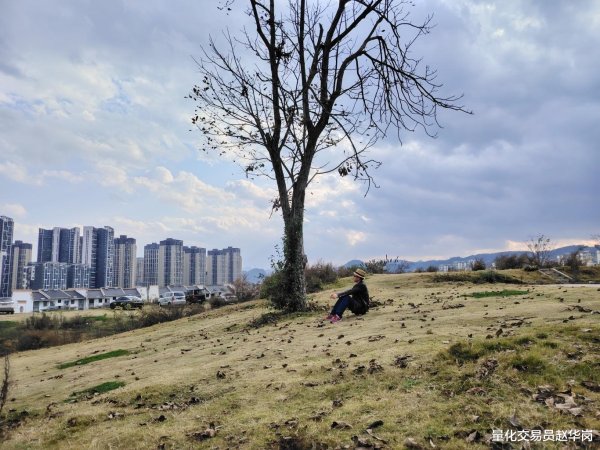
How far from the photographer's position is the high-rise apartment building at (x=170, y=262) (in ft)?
481

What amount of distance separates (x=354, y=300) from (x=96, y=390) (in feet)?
22.5

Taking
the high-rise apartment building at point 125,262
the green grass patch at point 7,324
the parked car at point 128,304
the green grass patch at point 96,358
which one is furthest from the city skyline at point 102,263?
the green grass patch at point 96,358

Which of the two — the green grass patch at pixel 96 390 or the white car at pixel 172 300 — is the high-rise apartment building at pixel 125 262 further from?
the green grass patch at pixel 96 390

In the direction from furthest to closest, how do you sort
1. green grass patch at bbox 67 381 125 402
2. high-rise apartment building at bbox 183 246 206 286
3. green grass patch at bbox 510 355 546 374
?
high-rise apartment building at bbox 183 246 206 286 → green grass patch at bbox 67 381 125 402 → green grass patch at bbox 510 355 546 374

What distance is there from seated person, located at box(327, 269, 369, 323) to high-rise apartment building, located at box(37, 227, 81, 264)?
501 ft

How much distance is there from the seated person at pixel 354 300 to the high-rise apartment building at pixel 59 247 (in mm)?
152852

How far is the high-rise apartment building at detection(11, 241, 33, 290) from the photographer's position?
134 meters

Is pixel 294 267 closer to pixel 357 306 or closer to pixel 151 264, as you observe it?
pixel 357 306

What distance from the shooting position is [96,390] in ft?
29.5

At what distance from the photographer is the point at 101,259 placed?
142m

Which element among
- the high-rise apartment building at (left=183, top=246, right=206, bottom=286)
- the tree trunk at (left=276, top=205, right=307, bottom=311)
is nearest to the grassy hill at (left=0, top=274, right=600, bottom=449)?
the tree trunk at (left=276, top=205, right=307, bottom=311)

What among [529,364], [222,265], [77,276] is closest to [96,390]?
[529,364]

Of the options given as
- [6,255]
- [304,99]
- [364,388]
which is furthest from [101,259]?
[364,388]

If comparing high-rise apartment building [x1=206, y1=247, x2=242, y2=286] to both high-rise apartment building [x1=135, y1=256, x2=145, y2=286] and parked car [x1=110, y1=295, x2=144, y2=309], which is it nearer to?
high-rise apartment building [x1=135, y1=256, x2=145, y2=286]
